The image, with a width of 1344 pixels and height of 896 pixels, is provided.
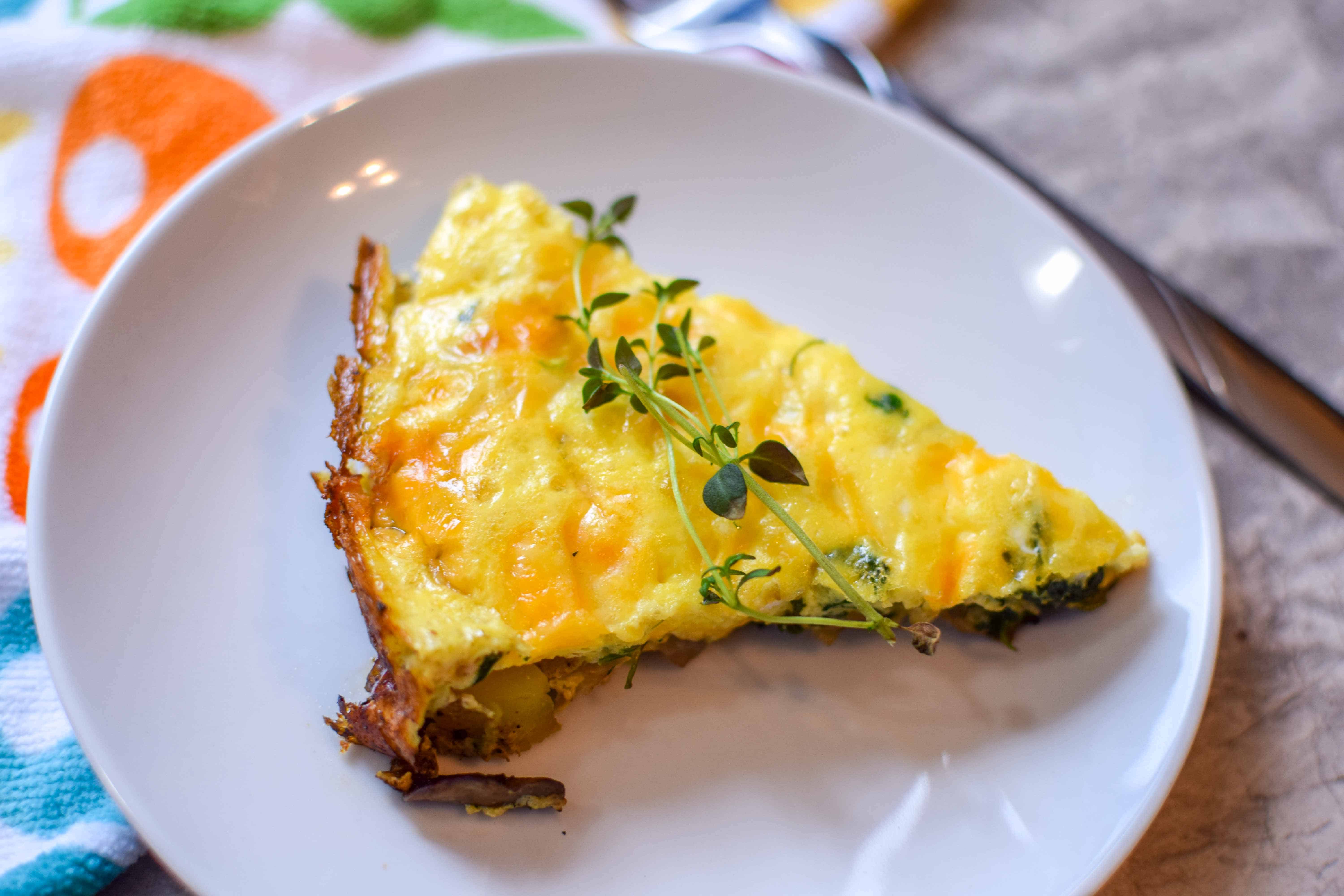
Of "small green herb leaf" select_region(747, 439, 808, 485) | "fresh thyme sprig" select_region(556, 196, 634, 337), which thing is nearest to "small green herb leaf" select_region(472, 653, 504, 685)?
"small green herb leaf" select_region(747, 439, 808, 485)

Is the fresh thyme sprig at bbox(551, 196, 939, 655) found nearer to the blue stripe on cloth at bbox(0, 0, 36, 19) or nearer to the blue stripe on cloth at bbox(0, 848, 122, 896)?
the blue stripe on cloth at bbox(0, 848, 122, 896)

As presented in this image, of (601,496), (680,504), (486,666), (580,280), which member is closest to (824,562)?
(680,504)

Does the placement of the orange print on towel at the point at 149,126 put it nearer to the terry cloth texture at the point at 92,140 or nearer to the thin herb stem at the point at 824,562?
the terry cloth texture at the point at 92,140

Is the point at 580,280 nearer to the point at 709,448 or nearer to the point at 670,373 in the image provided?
the point at 670,373

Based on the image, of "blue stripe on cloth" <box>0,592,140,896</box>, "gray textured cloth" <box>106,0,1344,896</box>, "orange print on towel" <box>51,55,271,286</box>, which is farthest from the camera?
"orange print on towel" <box>51,55,271,286</box>

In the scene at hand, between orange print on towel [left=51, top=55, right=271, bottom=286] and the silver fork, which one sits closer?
orange print on towel [left=51, top=55, right=271, bottom=286]

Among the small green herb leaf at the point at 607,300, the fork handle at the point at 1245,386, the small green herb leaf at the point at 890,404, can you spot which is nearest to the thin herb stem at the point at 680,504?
→ the small green herb leaf at the point at 607,300

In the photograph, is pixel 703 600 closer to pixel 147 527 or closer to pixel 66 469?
pixel 147 527
